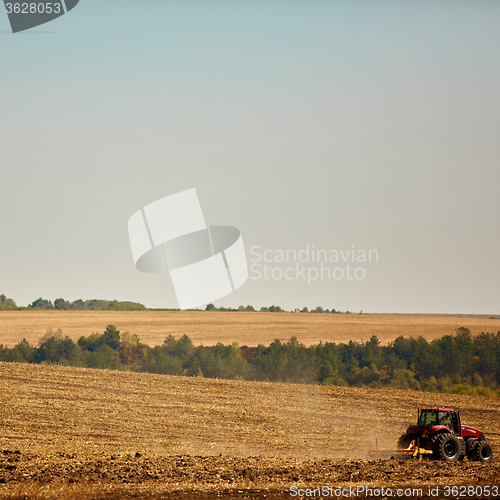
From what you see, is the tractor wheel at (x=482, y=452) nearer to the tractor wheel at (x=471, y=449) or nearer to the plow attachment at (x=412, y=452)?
the tractor wheel at (x=471, y=449)

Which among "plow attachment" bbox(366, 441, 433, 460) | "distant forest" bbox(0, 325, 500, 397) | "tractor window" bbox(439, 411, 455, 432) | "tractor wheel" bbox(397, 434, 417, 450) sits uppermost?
"tractor window" bbox(439, 411, 455, 432)

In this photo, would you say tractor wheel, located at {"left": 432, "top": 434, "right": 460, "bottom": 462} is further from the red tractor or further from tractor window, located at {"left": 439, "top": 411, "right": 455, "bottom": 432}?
tractor window, located at {"left": 439, "top": 411, "right": 455, "bottom": 432}

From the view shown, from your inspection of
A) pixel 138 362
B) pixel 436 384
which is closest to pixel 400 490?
pixel 436 384

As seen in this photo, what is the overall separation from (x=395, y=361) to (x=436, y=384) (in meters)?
3.04

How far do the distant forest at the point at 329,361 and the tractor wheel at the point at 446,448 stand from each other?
1888 cm

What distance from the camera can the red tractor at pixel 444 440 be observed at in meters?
13.3

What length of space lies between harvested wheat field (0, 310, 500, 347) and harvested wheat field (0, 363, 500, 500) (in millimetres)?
15107

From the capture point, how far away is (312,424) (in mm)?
20922

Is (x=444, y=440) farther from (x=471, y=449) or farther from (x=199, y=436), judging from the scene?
(x=199, y=436)

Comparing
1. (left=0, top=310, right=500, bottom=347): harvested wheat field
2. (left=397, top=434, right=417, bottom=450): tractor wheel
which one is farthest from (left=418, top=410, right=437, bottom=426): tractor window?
(left=0, top=310, right=500, bottom=347): harvested wheat field

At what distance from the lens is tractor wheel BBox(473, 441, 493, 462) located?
13.7 meters

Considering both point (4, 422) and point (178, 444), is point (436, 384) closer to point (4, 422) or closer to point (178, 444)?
Result: point (178, 444)

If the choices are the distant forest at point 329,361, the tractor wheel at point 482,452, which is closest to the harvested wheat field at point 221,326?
the distant forest at point 329,361

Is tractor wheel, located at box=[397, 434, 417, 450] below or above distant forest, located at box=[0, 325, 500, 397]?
above
